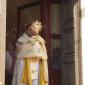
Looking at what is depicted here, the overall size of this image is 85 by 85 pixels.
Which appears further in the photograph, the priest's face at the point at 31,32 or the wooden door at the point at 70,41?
the wooden door at the point at 70,41

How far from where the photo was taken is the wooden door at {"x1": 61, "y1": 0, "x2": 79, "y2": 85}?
790cm

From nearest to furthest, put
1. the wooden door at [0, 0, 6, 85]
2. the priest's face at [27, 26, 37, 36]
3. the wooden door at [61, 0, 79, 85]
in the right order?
1. the wooden door at [0, 0, 6, 85]
2. the priest's face at [27, 26, 37, 36]
3. the wooden door at [61, 0, 79, 85]

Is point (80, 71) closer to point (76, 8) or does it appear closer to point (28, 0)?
point (76, 8)

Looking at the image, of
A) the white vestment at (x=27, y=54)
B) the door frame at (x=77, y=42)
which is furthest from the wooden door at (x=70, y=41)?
the white vestment at (x=27, y=54)

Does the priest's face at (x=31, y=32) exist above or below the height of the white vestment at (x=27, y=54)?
above

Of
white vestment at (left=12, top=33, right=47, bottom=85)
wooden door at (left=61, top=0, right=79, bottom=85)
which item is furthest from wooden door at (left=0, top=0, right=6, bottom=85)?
wooden door at (left=61, top=0, right=79, bottom=85)

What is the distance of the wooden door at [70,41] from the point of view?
311 inches

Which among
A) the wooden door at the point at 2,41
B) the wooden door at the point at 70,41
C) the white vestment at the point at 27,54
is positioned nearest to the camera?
the wooden door at the point at 2,41

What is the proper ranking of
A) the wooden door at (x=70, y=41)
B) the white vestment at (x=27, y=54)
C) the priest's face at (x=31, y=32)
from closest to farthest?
the white vestment at (x=27, y=54)
the priest's face at (x=31, y=32)
the wooden door at (x=70, y=41)

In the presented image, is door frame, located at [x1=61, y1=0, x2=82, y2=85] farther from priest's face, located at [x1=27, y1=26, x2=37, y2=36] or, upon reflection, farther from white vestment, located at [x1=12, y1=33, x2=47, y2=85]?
priest's face, located at [x1=27, y1=26, x2=37, y2=36]

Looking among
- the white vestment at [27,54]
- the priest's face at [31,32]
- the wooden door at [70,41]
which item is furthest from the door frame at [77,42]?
the priest's face at [31,32]

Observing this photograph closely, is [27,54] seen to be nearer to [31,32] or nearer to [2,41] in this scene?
[31,32]

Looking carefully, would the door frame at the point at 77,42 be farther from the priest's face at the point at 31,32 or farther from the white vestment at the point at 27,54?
the priest's face at the point at 31,32

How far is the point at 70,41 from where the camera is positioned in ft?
26.8
